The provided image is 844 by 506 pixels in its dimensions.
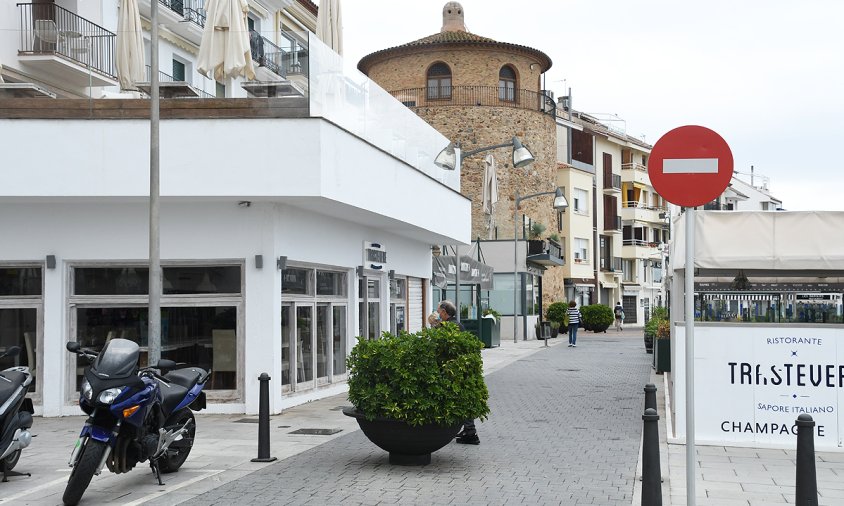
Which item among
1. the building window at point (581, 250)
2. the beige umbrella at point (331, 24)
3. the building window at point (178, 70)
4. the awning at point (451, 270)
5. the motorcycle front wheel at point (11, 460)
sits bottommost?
the motorcycle front wheel at point (11, 460)

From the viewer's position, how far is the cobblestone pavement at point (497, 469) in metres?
8.66

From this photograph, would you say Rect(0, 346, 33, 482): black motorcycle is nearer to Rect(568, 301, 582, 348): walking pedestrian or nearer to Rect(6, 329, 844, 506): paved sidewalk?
Rect(6, 329, 844, 506): paved sidewalk

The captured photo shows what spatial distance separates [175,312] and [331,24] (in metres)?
7.24

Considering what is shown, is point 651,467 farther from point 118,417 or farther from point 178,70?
point 178,70

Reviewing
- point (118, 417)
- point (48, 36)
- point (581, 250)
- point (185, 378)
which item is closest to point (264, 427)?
point (185, 378)

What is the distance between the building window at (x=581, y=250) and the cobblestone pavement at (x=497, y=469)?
51.9m

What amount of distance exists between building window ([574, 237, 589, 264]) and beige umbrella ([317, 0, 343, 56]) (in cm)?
4956

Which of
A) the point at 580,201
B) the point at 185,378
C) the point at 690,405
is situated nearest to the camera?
the point at 690,405

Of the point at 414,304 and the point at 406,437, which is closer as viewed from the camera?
the point at 406,437

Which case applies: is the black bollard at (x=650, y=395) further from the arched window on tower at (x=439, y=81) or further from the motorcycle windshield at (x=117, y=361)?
the arched window on tower at (x=439, y=81)

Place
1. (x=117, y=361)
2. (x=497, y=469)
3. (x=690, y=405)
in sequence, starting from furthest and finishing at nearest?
(x=497, y=469) → (x=117, y=361) → (x=690, y=405)

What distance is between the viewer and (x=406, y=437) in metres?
9.95

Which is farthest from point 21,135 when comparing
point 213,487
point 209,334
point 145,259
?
point 213,487

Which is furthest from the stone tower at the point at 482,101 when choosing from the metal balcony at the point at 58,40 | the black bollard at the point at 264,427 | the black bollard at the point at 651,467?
the black bollard at the point at 651,467
